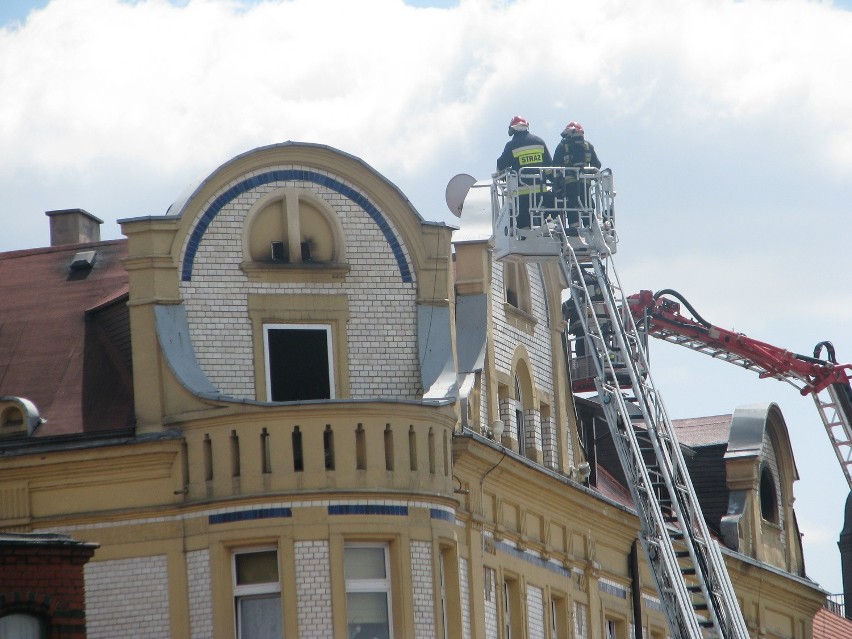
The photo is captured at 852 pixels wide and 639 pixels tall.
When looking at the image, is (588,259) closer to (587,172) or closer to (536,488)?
(587,172)

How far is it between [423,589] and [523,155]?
12.5 meters

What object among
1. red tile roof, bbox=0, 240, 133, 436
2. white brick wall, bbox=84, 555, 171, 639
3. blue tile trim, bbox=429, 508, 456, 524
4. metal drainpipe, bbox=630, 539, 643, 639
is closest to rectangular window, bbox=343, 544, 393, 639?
blue tile trim, bbox=429, 508, 456, 524

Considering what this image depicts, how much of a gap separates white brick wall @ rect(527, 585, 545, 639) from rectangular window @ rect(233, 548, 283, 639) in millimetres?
6676

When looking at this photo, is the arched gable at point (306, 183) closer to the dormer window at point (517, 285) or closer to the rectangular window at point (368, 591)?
the dormer window at point (517, 285)

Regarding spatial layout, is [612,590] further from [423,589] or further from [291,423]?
[291,423]

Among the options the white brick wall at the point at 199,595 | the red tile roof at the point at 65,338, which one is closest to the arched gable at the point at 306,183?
the red tile roof at the point at 65,338

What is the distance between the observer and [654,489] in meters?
44.5

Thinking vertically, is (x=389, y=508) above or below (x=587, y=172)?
below

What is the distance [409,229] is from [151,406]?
17.6 feet

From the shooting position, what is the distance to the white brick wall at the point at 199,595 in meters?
35.6

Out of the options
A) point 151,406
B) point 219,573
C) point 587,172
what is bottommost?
point 219,573

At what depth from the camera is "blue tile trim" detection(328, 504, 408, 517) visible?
35.7 m

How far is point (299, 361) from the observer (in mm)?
38031

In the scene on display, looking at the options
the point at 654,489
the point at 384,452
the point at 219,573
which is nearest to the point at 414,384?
the point at 384,452
